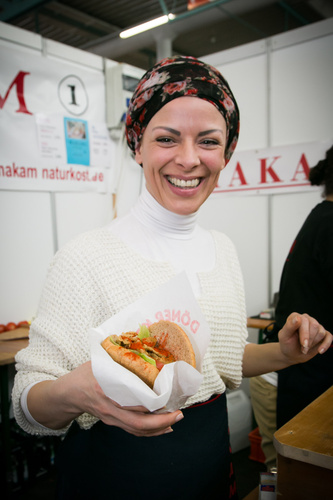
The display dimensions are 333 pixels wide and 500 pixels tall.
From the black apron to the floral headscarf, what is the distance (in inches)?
32.4

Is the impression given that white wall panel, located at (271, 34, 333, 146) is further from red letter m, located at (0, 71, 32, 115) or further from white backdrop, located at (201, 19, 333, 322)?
red letter m, located at (0, 71, 32, 115)

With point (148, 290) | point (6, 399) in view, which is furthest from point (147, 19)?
point (148, 290)

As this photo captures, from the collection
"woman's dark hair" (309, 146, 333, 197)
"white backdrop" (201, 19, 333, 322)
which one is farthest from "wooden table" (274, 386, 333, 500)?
"white backdrop" (201, 19, 333, 322)

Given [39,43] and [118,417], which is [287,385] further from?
[39,43]

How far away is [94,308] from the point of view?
1.01m

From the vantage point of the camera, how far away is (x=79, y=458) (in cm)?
106

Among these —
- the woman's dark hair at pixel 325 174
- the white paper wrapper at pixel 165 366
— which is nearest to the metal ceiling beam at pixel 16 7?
the woman's dark hair at pixel 325 174

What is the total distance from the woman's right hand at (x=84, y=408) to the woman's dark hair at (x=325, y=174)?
5.11 feet

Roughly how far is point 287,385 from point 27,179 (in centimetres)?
230

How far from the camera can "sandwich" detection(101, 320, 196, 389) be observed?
72cm

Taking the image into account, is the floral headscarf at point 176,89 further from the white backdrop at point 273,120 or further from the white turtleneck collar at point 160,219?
the white backdrop at point 273,120

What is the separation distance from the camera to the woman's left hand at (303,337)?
1022 millimetres

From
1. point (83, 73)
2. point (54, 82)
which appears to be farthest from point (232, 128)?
point (83, 73)

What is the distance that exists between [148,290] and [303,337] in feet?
1.37
